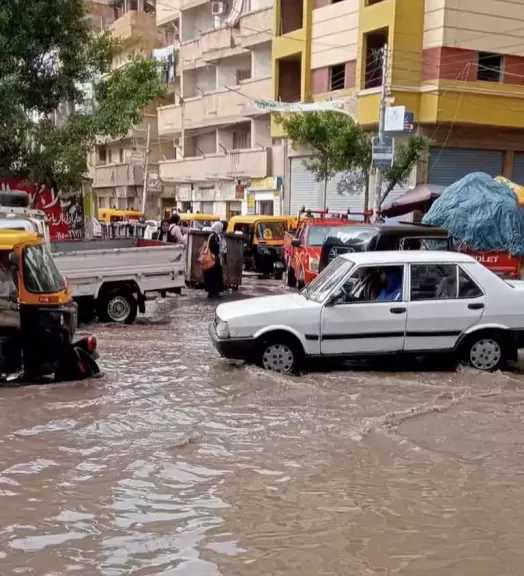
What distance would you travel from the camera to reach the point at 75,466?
5734 millimetres

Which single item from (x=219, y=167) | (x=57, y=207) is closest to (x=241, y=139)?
(x=219, y=167)

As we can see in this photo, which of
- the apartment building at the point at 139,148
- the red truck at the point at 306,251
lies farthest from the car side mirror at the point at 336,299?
the apartment building at the point at 139,148

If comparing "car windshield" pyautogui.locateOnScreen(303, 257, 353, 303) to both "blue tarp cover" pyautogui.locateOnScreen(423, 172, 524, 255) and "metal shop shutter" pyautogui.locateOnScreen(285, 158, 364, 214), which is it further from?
"metal shop shutter" pyautogui.locateOnScreen(285, 158, 364, 214)

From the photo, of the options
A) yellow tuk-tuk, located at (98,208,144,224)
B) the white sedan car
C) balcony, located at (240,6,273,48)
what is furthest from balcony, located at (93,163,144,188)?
the white sedan car

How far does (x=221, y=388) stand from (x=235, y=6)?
106 ft

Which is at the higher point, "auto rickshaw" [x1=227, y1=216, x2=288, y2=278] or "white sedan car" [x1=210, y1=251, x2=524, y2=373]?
"auto rickshaw" [x1=227, y1=216, x2=288, y2=278]

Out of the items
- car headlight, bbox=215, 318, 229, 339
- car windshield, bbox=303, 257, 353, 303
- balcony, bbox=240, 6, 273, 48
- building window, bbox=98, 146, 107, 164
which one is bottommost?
car headlight, bbox=215, 318, 229, 339

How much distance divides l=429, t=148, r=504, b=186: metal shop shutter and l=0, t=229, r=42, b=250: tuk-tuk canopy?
65.6ft

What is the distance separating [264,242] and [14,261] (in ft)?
45.2

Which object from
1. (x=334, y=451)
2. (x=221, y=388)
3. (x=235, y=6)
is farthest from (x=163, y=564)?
(x=235, y=6)

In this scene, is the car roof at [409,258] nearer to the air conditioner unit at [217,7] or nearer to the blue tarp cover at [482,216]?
the blue tarp cover at [482,216]

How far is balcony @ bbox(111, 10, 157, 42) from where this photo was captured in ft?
155

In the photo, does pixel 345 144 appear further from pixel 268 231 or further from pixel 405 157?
pixel 268 231

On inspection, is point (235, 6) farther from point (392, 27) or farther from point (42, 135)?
point (42, 135)
